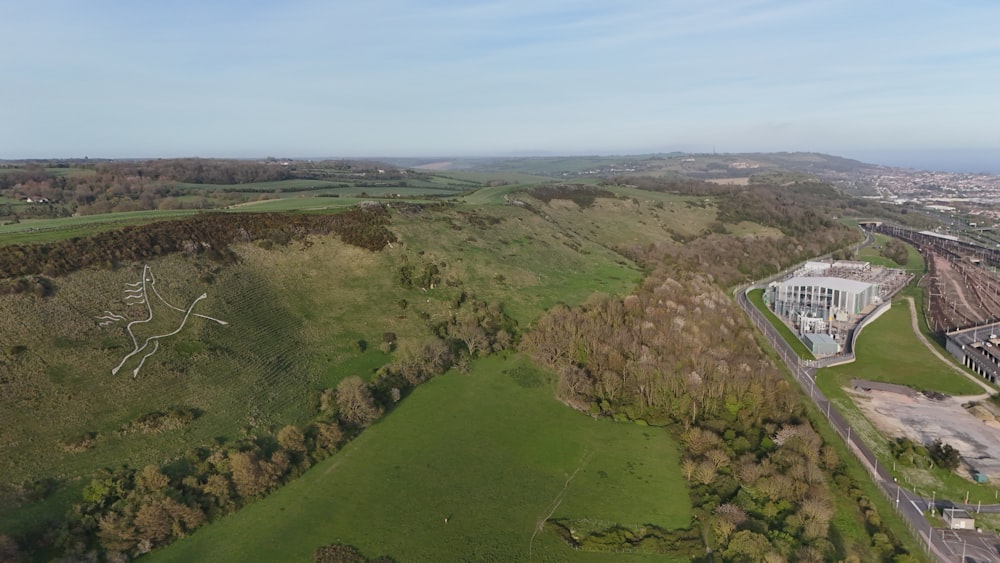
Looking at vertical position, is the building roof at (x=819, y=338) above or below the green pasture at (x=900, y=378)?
above

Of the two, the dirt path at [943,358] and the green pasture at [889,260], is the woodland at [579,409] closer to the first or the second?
the dirt path at [943,358]

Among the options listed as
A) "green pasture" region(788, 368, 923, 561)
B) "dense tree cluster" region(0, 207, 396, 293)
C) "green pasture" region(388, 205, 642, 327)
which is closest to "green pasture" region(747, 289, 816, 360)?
"green pasture" region(388, 205, 642, 327)

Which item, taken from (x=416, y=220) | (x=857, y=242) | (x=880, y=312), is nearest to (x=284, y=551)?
(x=416, y=220)

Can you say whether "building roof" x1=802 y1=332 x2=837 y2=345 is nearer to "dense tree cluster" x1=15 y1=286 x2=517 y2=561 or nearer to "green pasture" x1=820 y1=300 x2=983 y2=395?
"green pasture" x1=820 y1=300 x2=983 y2=395

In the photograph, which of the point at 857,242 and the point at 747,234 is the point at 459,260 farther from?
the point at 857,242


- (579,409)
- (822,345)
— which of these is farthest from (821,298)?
(579,409)

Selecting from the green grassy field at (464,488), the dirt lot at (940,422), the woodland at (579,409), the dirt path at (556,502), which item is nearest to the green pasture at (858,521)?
the woodland at (579,409)
